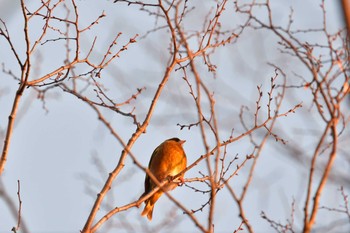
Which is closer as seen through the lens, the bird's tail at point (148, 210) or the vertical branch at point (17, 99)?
the vertical branch at point (17, 99)

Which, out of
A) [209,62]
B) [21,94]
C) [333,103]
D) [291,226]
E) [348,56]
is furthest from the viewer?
[209,62]

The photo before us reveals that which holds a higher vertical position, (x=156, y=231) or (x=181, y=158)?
(x=181, y=158)

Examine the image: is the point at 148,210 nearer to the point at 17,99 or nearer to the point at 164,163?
the point at 164,163

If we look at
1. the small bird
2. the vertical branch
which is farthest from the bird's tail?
the vertical branch

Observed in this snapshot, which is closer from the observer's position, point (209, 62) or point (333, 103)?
point (333, 103)

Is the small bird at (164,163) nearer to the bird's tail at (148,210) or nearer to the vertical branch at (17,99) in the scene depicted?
the bird's tail at (148,210)

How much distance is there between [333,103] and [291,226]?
106 cm

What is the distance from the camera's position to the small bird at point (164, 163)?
289 inches

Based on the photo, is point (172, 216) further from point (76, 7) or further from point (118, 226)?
point (76, 7)

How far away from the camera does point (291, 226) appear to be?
13.8 feet

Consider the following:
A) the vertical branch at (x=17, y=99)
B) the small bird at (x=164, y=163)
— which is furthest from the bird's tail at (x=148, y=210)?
the vertical branch at (x=17, y=99)

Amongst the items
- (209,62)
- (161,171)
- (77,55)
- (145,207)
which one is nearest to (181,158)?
(161,171)

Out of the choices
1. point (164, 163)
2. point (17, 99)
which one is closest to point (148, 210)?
point (164, 163)

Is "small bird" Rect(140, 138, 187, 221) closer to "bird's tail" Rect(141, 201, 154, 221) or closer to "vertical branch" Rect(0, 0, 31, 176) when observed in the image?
"bird's tail" Rect(141, 201, 154, 221)
